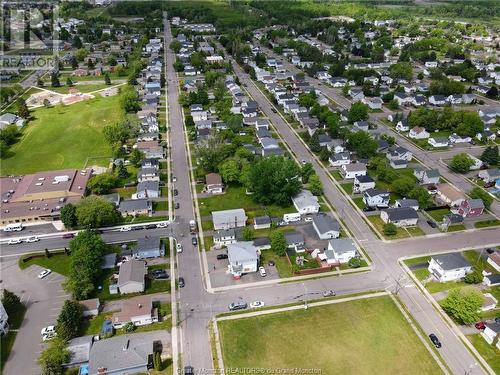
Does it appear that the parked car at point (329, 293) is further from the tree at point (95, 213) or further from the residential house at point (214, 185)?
the tree at point (95, 213)

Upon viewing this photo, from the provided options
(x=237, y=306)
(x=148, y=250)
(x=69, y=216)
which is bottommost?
(x=237, y=306)

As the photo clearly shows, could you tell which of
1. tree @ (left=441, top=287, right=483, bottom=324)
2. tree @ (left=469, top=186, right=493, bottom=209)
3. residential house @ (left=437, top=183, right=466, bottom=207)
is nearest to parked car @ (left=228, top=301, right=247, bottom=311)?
tree @ (left=441, top=287, right=483, bottom=324)

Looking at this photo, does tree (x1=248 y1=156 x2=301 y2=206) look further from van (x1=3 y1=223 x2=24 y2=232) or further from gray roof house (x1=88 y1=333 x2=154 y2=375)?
van (x1=3 y1=223 x2=24 y2=232)

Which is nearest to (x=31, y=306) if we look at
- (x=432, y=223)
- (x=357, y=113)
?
(x=432, y=223)

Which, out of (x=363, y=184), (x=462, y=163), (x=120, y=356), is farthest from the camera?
(x=462, y=163)

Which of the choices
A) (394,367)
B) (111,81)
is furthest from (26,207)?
(111,81)

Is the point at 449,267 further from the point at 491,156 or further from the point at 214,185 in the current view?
the point at 491,156
